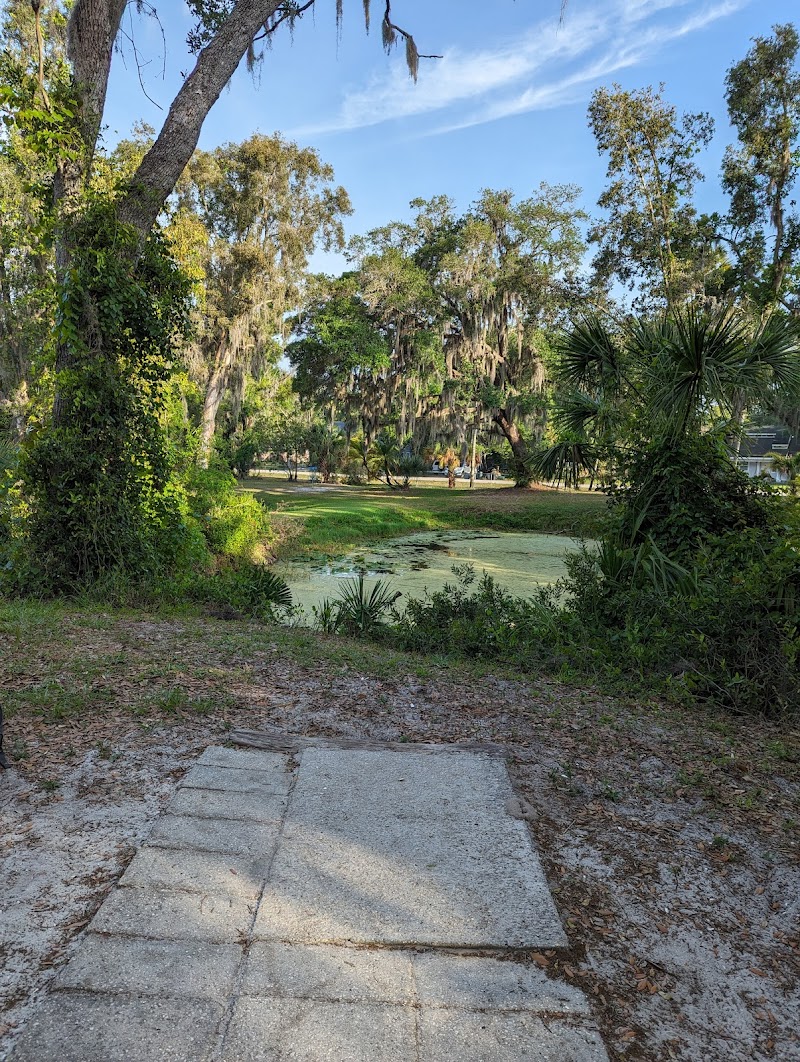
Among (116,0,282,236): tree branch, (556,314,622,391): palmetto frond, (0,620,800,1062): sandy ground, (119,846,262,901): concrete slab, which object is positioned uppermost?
(116,0,282,236): tree branch

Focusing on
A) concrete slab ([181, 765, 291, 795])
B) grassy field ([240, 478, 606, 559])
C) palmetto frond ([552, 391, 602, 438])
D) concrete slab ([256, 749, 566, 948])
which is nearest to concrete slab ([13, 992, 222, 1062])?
concrete slab ([256, 749, 566, 948])

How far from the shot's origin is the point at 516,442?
29.6 meters

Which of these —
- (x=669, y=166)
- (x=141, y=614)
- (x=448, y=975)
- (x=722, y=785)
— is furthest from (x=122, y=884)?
(x=669, y=166)

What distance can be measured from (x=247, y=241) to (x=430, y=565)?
42.3ft

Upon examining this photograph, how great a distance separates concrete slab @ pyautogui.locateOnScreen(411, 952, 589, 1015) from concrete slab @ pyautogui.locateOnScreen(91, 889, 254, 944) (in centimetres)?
53

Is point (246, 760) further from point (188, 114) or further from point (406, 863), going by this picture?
point (188, 114)

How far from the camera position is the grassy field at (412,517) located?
15.7 meters

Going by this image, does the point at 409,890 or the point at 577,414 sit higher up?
the point at 577,414

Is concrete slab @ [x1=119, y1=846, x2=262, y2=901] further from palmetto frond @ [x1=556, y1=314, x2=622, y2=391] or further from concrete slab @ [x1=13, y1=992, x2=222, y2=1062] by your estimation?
palmetto frond @ [x1=556, y1=314, x2=622, y2=391]

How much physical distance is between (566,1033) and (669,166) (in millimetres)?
19543

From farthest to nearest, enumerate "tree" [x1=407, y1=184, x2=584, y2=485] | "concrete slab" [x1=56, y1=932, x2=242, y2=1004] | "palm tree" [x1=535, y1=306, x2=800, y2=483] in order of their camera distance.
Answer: "tree" [x1=407, y1=184, x2=584, y2=485] < "palm tree" [x1=535, y1=306, x2=800, y2=483] < "concrete slab" [x1=56, y1=932, x2=242, y2=1004]

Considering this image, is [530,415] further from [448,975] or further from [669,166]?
[448,975]

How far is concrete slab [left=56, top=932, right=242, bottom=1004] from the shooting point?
5.43ft

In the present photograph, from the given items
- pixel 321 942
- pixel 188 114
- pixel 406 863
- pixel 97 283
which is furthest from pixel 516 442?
pixel 321 942
